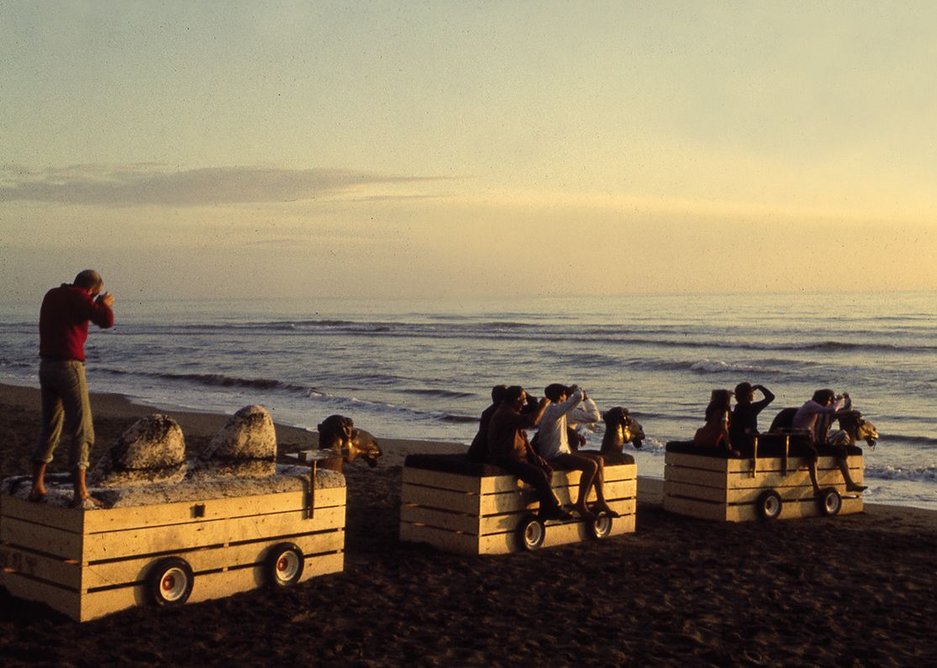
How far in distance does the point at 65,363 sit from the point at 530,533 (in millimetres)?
Result: 4811

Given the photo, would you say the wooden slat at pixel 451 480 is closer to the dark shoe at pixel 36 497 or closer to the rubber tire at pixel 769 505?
the rubber tire at pixel 769 505

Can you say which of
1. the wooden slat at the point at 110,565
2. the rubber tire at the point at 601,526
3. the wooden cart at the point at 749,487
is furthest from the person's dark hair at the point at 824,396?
the wooden slat at the point at 110,565

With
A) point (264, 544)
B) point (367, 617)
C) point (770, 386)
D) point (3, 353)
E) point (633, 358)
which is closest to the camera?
point (367, 617)

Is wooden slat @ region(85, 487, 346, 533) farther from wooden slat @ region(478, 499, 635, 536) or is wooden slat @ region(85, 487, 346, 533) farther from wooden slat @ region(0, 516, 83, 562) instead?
wooden slat @ region(478, 499, 635, 536)

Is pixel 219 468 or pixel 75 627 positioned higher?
pixel 219 468

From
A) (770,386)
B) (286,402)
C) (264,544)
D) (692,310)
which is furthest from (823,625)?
(692,310)

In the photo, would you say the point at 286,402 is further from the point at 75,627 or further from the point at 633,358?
the point at 75,627

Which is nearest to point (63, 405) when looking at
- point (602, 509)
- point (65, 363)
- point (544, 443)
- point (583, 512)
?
point (65, 363)

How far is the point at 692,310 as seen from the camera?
290 ft

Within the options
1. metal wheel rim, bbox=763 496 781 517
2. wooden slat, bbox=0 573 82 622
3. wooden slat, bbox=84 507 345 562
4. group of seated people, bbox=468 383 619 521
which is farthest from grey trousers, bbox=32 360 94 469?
metal wheel rim, bbox=763 496 781 517

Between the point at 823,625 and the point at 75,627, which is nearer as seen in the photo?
the point at 75,627

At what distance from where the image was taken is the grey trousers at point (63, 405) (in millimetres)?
7070

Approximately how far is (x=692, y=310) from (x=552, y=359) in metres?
44.7

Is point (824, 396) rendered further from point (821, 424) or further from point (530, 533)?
point (530, 533)
